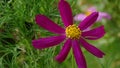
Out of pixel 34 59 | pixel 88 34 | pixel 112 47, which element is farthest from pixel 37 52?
pixel 112 47

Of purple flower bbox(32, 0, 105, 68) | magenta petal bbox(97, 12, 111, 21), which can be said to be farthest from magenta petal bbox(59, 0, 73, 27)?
magenta petal bbox(97, 12, 111, 21)

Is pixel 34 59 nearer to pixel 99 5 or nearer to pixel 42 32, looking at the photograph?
pixel 42 32

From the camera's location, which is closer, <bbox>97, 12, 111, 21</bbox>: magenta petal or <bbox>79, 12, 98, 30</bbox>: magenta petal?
<bbox>79, 12, 98, 30</bbox>: magenta petal

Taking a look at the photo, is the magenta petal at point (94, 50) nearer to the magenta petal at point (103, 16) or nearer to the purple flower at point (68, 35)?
the purple flower at point (68, 35)

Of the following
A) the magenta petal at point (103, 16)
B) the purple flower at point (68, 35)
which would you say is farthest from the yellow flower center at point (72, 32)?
the magenta petal at point (103, 16)

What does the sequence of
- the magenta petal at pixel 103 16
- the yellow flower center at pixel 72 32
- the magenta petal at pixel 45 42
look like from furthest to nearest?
the magenta petal at pixel 103 16 < the yellow flower center at pixel 72 32 < the magenta petal at pixel 45 42

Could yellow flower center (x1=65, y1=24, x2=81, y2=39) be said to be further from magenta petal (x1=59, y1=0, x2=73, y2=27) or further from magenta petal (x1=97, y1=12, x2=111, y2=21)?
magenta petal (x1=97, y1=12, x2=111, y2=21)

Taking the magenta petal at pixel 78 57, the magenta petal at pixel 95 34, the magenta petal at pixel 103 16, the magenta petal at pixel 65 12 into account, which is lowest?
the magenta petal at pixel 78 57
